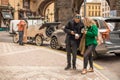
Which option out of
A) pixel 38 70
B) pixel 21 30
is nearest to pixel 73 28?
pixel 38 70

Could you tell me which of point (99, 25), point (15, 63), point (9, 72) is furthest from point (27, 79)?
point (99, 25)

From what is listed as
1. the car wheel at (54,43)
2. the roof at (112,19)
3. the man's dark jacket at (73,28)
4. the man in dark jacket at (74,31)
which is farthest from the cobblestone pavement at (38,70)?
the car wheel at (54,43)

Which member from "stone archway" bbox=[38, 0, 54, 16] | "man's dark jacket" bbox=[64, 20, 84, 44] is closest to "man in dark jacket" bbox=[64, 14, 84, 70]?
"man's dark jacket" bbox=[64, 20, 84, 44]

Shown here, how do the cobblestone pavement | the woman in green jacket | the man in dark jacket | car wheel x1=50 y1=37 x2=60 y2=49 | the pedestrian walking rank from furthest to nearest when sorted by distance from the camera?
the pedestrian walking → car wheel x1=50 y1=37 x2=60 y2=49 → the man in dark jacket → the woman in green jacket → the cobblestone pavement

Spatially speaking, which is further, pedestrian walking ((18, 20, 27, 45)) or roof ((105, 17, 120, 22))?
pedestrian walking ((18, 20, 27, 45))

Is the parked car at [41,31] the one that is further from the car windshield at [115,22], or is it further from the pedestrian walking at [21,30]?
the car windshield at [115,22]

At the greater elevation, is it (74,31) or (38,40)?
(74,31)

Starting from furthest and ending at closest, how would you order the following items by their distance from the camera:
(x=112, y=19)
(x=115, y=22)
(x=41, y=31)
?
(x=41, y=31) < (x=115, y=22) < (x=112, y=19)

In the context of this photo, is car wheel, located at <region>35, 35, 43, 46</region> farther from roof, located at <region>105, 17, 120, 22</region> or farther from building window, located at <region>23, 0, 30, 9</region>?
building window, located at <region>23, 0, 30, 9</region>

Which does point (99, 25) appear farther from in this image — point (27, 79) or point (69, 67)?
point (27, 79)

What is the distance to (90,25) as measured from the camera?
408 inches

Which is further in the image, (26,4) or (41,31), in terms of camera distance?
(26,4)

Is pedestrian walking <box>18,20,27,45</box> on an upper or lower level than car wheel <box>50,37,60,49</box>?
upper

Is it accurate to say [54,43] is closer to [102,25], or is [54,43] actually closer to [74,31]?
[102,25]
